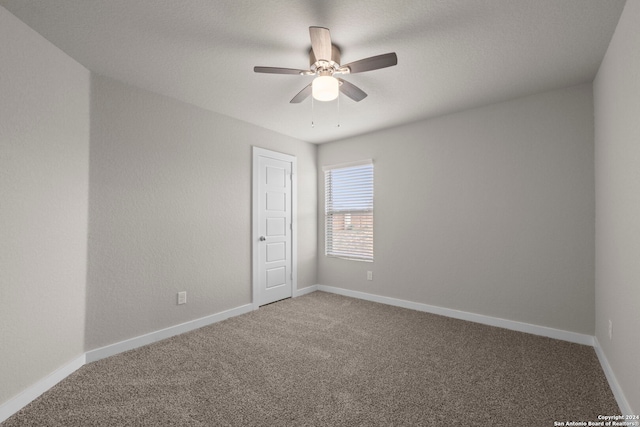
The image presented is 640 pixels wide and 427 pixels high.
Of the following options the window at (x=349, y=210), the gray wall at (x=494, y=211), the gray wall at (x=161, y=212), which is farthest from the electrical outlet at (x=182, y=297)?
the gray wall at (x=494, y=211)

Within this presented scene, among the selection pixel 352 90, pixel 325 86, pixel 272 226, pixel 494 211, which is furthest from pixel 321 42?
pixel 272 226

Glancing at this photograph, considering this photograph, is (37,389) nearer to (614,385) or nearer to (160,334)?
(160,334)

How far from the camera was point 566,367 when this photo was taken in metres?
2.30

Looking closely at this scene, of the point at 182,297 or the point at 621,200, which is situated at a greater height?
the point at 621,200

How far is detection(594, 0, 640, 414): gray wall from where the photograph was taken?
1623 millimetres

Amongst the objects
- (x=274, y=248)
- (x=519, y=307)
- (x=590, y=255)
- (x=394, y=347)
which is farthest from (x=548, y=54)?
(x=274, y=248)

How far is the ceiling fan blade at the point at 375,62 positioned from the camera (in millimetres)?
1870

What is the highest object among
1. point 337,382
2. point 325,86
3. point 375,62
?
point 375,62

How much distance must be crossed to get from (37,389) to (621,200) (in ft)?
13.5

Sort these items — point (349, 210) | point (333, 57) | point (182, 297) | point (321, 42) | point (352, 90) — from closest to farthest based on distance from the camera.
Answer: point (321, 42) < point (333, 57) < point (352, 90) < point (182, 297) < point (349, 210)

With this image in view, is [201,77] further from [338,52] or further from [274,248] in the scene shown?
[274,248]

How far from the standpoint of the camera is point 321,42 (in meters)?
1.82

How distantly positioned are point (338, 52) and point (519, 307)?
311 cm

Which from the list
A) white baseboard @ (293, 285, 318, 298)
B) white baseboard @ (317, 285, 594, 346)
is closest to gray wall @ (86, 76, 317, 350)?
white baseboard @ (293, 285, 318, 298)
